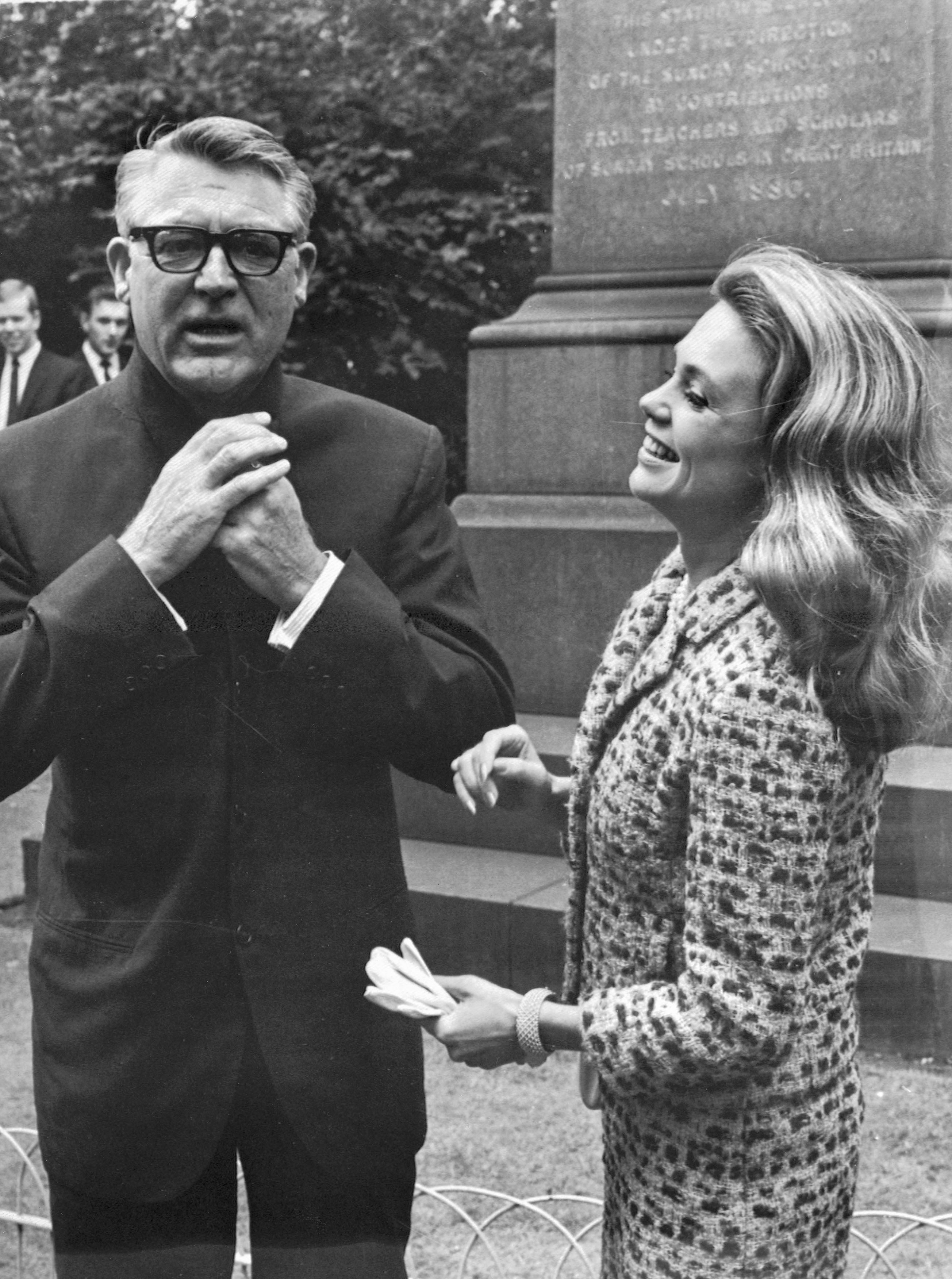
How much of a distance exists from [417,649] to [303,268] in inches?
21.5

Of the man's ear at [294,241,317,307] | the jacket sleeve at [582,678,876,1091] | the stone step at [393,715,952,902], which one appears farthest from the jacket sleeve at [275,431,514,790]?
the stone step at [393,715,952,902]

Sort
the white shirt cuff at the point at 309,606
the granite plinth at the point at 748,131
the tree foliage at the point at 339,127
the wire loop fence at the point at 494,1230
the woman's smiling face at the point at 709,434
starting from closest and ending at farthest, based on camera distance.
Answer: the woman's smiling face at the point at 709,434, the white shirt cuff at the point at 309,606, the wire loop fence at the point at 494,1230, the tree foliage at the point at 339,127, the granite plinth at the point at 748,131

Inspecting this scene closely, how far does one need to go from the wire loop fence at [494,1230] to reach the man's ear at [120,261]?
1.83m

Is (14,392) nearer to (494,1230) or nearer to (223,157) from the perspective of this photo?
(223,157)

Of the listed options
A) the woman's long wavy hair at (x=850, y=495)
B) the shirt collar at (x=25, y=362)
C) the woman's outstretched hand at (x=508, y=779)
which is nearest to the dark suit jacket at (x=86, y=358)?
the shirt collar at (x=25, y=362)

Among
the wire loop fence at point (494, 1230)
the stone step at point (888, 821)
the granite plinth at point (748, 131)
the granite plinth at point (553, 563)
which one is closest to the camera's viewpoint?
the wire loop fence at point (494, 1230)

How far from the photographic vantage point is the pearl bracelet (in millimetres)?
1862

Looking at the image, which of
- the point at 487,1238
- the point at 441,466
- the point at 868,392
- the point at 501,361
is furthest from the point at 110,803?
the point at 501,361

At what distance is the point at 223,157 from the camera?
2072 millimetres

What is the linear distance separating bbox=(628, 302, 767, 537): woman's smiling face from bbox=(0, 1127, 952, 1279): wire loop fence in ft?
5.24

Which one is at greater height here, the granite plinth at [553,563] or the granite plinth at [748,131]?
the granite plinth at [748,131]

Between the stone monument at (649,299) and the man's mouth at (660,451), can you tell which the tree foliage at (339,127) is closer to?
the stone monument at (649,299)

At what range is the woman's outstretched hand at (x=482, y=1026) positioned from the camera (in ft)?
6.15

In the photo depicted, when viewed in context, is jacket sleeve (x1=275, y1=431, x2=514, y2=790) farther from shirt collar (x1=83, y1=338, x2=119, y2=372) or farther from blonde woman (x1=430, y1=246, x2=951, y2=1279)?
shirt collar (x1=83, y1=338, x2=119, y2=372)
